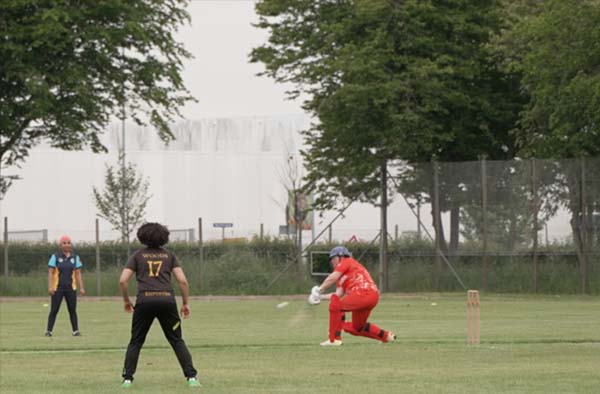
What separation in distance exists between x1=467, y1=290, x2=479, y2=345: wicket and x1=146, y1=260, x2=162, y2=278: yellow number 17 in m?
6.04

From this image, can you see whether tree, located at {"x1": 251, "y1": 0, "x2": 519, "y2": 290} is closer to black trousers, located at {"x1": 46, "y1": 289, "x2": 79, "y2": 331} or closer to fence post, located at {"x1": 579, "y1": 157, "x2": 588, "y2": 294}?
fence post, located at {"x1": 579, "y1": 157, "x2": 588, "y2": 294}

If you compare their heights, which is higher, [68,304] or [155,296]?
[155,296]

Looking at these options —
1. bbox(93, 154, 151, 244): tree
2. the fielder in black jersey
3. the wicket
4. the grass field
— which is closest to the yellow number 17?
the fielder in black jersey

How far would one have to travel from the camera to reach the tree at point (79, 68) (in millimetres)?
48281

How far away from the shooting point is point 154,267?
50.3 ft

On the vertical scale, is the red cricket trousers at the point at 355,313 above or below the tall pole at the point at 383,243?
below

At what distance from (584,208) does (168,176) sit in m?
32.1

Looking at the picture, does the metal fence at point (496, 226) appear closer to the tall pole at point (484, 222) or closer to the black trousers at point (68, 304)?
the tall pole at point (484, 222)

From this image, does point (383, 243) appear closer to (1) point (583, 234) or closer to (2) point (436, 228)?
(2) point (436, 228)

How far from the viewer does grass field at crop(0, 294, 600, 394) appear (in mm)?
15531

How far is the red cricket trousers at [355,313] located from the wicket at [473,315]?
4.64 feet

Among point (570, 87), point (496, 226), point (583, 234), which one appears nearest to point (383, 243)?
point (496, 226)

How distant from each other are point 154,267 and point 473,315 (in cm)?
676

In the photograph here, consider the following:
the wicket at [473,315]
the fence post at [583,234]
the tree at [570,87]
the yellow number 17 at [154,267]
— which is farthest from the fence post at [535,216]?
the yellow number 17 at [154,267]
